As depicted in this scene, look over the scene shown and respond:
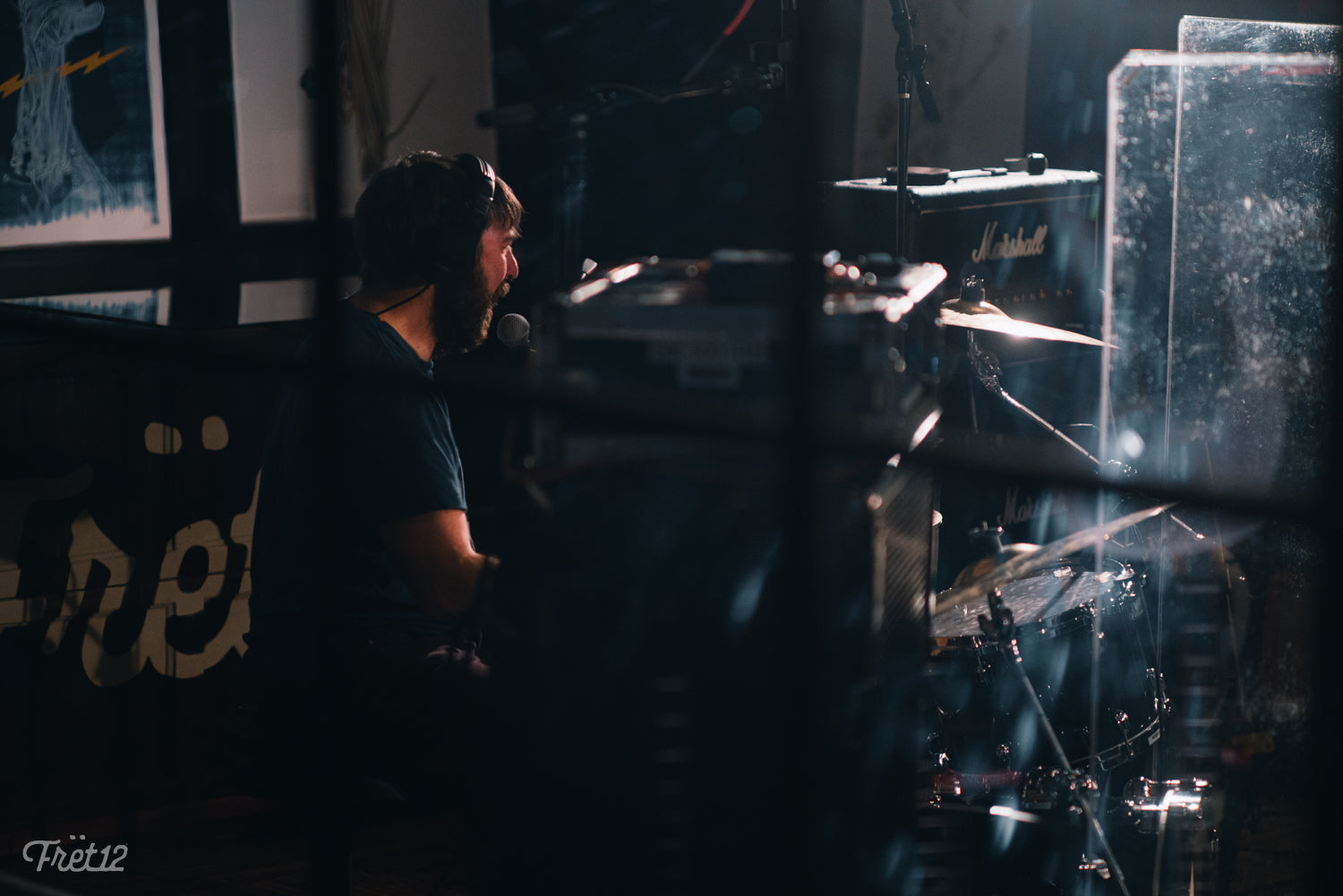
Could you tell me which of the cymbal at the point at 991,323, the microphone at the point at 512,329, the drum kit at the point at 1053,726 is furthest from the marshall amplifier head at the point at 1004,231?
the microphone at the point at 512,329

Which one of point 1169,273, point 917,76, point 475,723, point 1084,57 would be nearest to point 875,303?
point 475,723

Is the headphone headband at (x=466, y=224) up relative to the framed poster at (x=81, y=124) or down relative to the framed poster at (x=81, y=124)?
down

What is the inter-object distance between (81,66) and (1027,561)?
2461 millimetres

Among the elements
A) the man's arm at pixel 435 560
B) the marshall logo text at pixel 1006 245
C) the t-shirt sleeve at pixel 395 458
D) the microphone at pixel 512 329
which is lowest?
the man's arm at pixel 435 560

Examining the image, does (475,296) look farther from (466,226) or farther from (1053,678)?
(1053,678)

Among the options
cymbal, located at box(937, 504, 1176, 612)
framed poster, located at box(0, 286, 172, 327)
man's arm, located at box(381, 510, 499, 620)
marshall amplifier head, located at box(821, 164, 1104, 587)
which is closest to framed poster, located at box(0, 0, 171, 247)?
framed poster, located at box(0, 286, 172, 327)

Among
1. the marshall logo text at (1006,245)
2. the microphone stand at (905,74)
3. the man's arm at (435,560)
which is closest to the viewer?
the man's arm at (435,560)

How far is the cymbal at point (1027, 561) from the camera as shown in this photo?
2270mm

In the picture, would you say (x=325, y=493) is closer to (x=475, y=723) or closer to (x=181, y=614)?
(x=475, y=723)

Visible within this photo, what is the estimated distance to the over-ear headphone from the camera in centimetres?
222

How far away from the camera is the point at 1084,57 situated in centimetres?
523

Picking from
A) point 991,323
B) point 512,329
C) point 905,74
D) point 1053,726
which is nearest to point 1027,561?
point 1053,726

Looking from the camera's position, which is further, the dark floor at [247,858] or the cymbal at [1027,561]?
the dark floor at [247,858]

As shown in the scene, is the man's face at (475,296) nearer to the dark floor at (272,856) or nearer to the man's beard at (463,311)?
the man's beard at (463,311)
